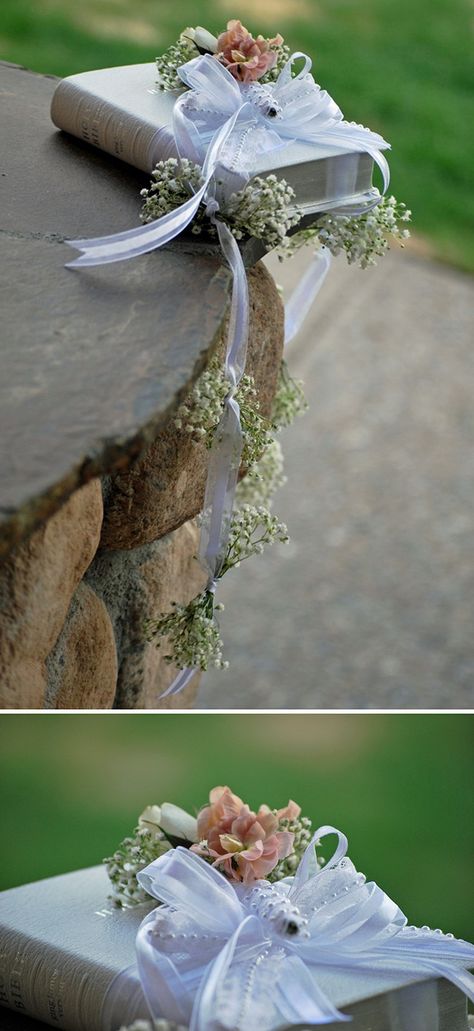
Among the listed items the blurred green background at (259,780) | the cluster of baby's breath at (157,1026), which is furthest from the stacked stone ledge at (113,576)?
the blurred green background at (259,780)

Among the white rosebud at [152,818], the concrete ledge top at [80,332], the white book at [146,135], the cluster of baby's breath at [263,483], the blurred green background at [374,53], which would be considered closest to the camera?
the concrete ledge top at [80,332]

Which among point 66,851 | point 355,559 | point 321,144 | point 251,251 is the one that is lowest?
point 66,851

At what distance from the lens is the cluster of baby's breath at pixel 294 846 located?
100cm

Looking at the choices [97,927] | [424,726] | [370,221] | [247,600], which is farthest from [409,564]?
[97,927]

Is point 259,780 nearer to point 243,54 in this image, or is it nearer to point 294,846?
point 294,846

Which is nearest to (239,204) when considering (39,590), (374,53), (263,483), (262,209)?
(262,209)

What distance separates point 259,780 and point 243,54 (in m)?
1.15

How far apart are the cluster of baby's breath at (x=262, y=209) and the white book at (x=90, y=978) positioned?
595mm

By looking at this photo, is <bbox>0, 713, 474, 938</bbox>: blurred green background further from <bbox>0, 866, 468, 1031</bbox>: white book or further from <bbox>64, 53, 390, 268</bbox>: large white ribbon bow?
<bbox>64, 53, 390, 268</bbox>: large white ribbon bow

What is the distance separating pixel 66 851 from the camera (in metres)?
1.78

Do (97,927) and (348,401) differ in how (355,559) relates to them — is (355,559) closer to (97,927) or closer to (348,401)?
(348,401)

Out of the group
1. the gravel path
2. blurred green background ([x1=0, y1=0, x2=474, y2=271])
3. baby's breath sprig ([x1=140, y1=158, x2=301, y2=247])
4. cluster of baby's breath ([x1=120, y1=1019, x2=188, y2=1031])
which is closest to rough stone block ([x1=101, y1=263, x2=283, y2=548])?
baby's breath sprig ([x1=140, y1=158, x2=301, y2=247])

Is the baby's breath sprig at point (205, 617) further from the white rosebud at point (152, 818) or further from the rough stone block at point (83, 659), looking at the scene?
the white rosebud at point (152, 818)

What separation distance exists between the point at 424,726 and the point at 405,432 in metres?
1.05
